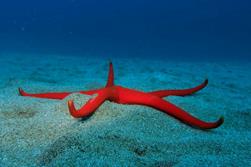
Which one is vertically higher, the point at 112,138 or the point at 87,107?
the point at 87,107

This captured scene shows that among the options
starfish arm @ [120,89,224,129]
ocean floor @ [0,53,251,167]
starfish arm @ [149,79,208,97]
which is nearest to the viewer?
ocean floor @ [0,53,251,167]

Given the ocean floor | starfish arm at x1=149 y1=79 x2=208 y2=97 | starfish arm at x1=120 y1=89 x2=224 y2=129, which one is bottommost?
the ocean floor

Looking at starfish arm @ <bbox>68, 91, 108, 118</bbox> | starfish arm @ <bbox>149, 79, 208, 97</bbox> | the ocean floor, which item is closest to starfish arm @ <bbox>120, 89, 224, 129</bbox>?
the ocean floor

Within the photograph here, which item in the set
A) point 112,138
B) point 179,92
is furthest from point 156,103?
point 179,92

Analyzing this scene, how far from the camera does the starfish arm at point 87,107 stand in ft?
7.09

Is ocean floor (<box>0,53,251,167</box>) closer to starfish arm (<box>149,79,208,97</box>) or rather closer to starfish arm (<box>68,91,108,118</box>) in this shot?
starfish arm (<box>68,91,108,118</box>)

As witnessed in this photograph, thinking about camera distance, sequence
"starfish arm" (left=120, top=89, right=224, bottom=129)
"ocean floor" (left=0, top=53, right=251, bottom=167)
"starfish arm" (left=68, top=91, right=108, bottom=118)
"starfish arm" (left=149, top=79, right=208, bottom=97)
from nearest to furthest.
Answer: "ocean floor" (left=0, top=53, right=251, bottom=167), "starfish arm" (left=68, top=91, right=108, bottom=118), "starfish arm" (left=120, top=89, right=224, bottom=129), "starfish arm" (left=149, top=79, right=208, bottom=97)

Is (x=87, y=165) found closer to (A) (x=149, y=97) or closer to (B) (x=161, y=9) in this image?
(A) (x=149, y=97)

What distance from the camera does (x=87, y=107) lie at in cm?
240

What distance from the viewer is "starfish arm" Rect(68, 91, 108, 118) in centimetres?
216

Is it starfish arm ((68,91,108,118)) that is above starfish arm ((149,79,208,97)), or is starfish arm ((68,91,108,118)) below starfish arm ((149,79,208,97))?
below

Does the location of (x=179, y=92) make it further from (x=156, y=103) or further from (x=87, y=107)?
(x=87, y=107)

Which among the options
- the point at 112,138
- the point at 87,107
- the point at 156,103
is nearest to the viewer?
the point at 112,138

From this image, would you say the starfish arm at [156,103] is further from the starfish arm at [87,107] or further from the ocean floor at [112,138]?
the starfish arm at [87,107]
